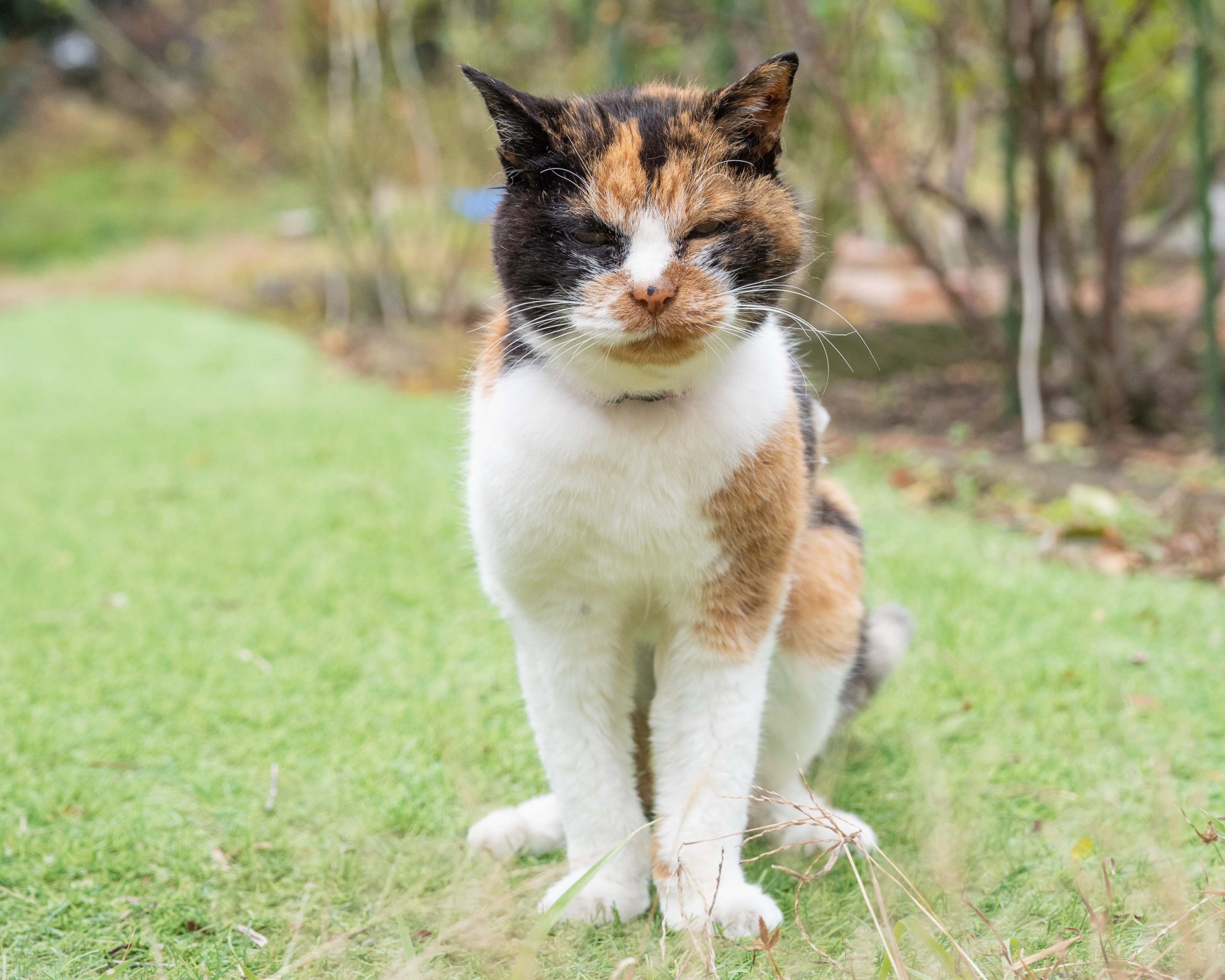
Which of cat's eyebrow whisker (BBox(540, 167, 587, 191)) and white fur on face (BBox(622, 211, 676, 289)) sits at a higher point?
cat's eyebrow whisker (BBox(540, 167, 587, 191))

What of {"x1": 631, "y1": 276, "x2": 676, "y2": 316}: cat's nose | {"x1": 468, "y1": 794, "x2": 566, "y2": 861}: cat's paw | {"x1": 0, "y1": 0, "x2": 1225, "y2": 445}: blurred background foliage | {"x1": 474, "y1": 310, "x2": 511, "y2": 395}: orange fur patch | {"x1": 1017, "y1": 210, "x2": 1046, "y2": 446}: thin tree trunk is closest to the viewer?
{"x1": 631, "y1": 276, "x2": 676, "y2": 316}: cat's nose

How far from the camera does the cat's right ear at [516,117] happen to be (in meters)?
1.55

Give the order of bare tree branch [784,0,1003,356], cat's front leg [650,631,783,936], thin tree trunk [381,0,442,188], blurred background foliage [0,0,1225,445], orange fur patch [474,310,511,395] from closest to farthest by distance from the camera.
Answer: cat's front leg [650,631,783,936]
orange fur patch [474,310,511,395]
bare tree branch [784,0,1003,356]
blurred background foliage [0,0,1225,445]
thin tree trunk [381,0,442,188]

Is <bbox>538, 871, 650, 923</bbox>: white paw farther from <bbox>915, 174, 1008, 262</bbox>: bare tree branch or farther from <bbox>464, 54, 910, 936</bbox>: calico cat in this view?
Answer: <bbox>915, 174, 1008, 262</bbox>: bare tree branch

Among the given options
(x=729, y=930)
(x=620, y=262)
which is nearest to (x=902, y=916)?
(x=729, y=930)

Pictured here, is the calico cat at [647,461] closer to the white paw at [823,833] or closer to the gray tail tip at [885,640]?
the white paw at [823,833]

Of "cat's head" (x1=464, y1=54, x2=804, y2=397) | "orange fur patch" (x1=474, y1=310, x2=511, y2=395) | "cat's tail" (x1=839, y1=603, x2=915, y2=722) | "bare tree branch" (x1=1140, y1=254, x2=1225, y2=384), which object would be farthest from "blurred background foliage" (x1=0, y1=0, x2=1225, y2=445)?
"cat's tail" (x1=839, y1=603, x2=915, y2=722)

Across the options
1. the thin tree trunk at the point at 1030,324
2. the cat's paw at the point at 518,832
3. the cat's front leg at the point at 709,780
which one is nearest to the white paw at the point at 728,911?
the cat's front leg at the point at 709,780

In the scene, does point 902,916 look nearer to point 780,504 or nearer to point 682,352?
point 780,504

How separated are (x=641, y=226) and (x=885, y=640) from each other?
1135 mm

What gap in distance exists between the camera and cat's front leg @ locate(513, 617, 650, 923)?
67.4 inches

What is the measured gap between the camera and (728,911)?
5.41ft

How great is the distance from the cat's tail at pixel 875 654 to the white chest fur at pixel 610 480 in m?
0.60

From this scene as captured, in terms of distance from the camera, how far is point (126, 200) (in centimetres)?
1631
